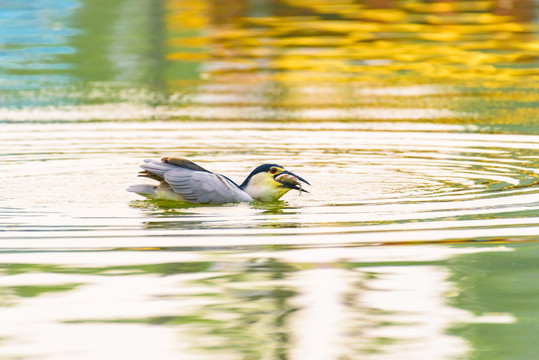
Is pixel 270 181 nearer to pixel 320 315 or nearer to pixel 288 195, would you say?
pixel 288 195

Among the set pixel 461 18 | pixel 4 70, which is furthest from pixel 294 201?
pixel 461 18

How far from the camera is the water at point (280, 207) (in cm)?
654

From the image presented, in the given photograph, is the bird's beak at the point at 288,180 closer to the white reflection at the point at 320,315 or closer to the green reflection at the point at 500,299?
the green reflection at the point at 500,299

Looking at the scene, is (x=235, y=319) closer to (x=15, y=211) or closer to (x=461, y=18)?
(x=15, y=211)

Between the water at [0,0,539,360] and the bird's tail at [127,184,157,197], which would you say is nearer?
the water at [0,0,539,360]

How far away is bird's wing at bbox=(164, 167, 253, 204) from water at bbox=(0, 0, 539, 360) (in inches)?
4.6

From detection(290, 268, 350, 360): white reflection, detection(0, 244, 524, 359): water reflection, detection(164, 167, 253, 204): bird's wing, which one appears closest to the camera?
detection(290, 268, 350, 360): white reflection

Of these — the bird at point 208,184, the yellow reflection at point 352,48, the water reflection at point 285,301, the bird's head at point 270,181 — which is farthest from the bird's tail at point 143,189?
the yellow reflection at point 352,48

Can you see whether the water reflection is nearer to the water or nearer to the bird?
the water

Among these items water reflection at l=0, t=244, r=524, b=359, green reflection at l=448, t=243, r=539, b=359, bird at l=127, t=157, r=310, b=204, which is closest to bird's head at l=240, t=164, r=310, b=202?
bird at l=127, t=157, r=310, b=204

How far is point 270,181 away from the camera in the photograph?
10.6 meters

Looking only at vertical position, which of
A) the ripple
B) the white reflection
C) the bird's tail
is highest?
the bird's tail

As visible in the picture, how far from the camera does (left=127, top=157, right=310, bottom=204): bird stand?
10.4 meters

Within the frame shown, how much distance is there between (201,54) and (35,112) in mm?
7454
